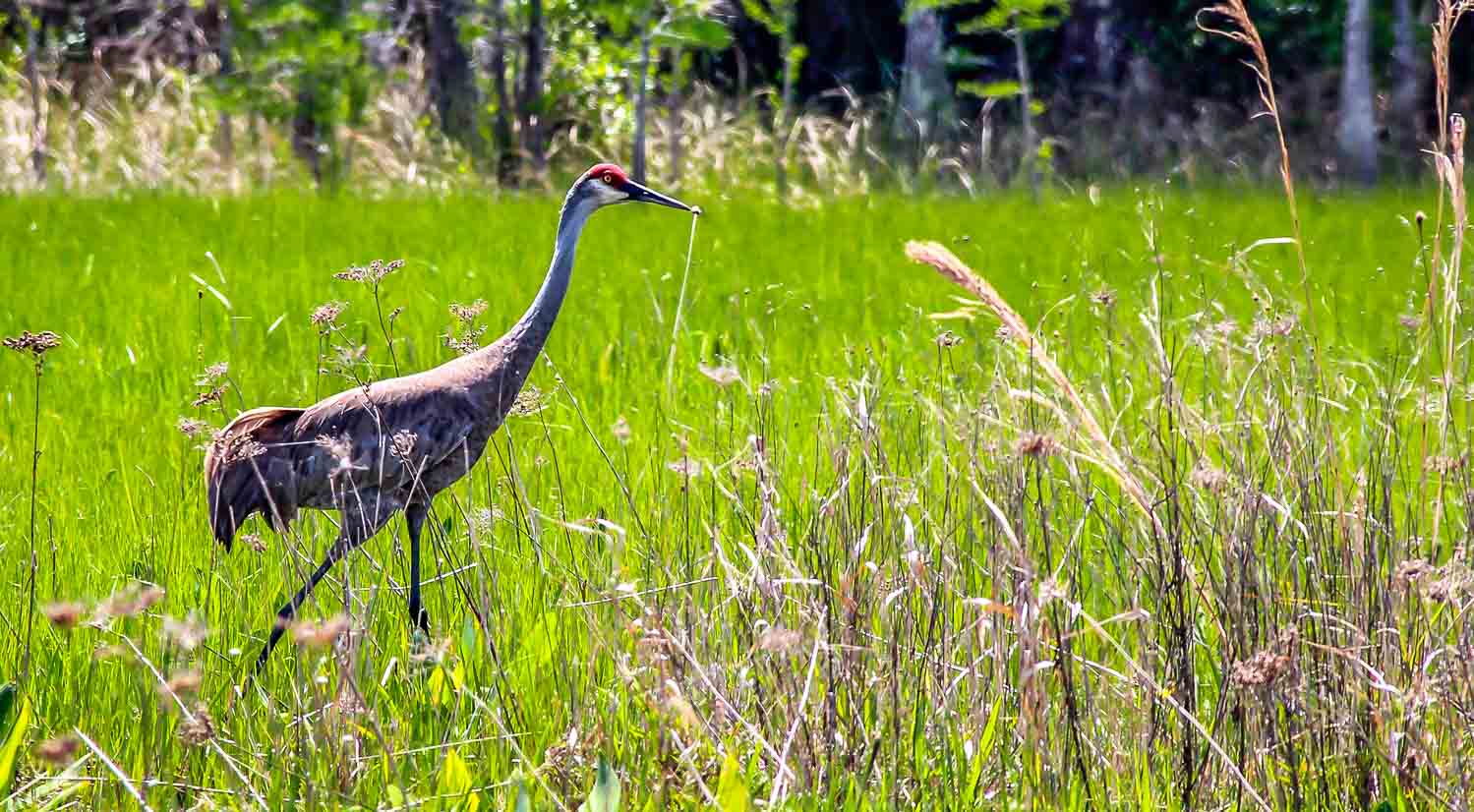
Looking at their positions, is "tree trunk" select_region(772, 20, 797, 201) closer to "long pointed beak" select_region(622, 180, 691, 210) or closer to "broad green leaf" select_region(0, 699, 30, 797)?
"long pointed beak" select_region(622, 180, 691, 210)

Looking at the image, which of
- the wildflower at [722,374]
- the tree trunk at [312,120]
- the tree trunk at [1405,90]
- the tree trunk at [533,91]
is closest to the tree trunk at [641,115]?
the tree trunk at [533,91]

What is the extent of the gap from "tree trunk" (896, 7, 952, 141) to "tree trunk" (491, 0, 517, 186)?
4.14m

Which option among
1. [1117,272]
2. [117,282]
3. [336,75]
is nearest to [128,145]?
[336,75]

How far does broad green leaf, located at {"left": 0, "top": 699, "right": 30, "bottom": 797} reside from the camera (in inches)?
99.7

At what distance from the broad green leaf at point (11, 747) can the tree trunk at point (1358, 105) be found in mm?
14738

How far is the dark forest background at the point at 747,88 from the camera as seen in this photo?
14.2 m

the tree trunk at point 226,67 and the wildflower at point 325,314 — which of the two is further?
the tree trunk at point 226,67

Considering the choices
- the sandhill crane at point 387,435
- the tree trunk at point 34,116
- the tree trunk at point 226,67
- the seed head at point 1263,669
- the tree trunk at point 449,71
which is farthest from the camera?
the tree trunk at point 449,71

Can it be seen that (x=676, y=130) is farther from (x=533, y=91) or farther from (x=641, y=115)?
(x=533, y=91)

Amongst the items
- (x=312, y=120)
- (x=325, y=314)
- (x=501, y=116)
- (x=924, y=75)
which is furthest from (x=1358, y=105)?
(x=325, y=314)

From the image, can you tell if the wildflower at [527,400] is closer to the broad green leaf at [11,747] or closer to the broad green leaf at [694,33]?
the broad green leaf at [11,747]

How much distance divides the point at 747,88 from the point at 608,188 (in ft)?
58.2

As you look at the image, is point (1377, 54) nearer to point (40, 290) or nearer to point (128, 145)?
point (128, 145)

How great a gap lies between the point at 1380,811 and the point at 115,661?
2209mm
